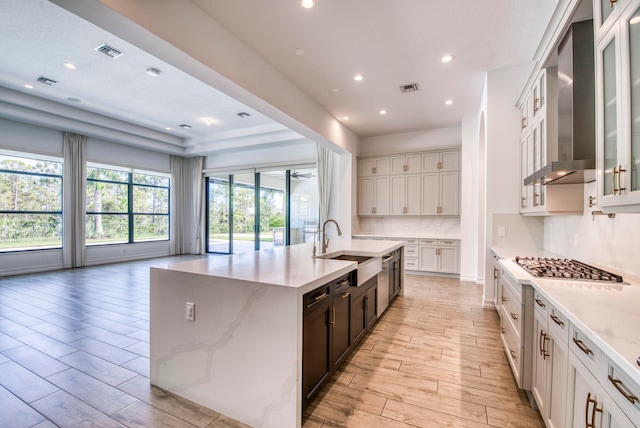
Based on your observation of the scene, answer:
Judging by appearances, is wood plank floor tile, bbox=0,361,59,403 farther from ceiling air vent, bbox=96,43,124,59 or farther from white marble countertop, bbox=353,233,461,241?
white marble countertop, bbox=353,233,461,241

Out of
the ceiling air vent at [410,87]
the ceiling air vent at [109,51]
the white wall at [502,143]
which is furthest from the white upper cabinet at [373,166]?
the ceiling air vent at [109,51]

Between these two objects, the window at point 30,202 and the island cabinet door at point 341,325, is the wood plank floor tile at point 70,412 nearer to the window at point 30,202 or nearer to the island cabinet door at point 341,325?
the island cabinet door at point 341,325

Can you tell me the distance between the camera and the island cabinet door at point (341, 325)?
221cm

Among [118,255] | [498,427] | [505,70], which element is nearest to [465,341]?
[498,427]

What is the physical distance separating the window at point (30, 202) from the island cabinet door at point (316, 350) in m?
7.59

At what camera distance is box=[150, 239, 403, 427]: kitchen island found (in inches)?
65.4

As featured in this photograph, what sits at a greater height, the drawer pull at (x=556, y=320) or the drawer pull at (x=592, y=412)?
the drawer pull at (x=556, y=320)

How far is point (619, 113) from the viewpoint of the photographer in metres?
1.44

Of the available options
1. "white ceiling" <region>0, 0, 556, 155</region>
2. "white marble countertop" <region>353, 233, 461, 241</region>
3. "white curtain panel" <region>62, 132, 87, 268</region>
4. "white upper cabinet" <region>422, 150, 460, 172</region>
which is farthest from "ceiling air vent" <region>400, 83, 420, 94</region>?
"white curtain panel" <region>62, 132, 87, 268</region>

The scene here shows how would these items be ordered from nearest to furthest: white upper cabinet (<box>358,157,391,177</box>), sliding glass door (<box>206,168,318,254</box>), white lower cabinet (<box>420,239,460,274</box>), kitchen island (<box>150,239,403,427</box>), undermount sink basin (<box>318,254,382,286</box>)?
kitchen island (<box>150,239,403,427</box>)
undermount sink basin (<box>318,254,382,286</box>)
white lower cabinet (<box>420,239,460,274</box>)
white upper cabinet (<box>358,157,391,177</box>)
sliding glass door (<box>206,168,318,254</box>)

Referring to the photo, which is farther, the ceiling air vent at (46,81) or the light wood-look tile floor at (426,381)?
the ceiling air vent at (46,81)

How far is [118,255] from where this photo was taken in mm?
7770

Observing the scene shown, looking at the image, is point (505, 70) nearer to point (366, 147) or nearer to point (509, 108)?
point (509, 108)

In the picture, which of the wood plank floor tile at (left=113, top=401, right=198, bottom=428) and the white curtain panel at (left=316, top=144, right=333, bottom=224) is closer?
the wood plank floor tile at (left=113, top=401, right=198, bottom=428)
